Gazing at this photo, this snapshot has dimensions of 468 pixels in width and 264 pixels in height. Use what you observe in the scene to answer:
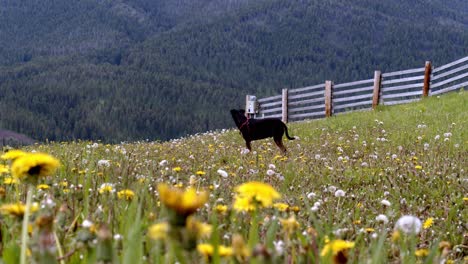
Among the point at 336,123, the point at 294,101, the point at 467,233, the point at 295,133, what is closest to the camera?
the point at 467,233

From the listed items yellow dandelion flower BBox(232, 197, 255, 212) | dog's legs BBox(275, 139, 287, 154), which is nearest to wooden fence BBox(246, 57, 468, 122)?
dog's legs BBox(275, 139, 287, 154)

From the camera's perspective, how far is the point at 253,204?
1501 millimetres

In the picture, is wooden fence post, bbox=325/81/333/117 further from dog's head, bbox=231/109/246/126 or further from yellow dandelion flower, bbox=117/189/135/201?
yellow dandelion flower, bbox=117/189/135/201

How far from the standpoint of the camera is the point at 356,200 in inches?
188

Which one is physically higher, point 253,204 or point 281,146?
point 281,146

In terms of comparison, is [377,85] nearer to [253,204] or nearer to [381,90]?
[381,90]

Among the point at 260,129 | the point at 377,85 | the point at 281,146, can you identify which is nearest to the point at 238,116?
the point at 260,129

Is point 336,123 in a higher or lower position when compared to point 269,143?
higher

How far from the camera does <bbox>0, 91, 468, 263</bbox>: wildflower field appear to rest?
134cm

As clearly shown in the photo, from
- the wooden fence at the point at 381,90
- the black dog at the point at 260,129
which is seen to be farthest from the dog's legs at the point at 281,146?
the wooden fence at the point at 381,90

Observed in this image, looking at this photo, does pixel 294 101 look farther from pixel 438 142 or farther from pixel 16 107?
pixel 16 107

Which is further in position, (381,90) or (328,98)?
(328,98)

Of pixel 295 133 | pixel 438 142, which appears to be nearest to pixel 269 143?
pixel 295 133

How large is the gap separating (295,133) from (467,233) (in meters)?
11.2
